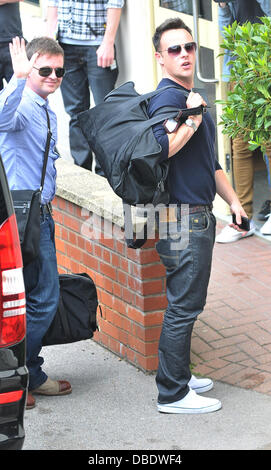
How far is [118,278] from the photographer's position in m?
5.41

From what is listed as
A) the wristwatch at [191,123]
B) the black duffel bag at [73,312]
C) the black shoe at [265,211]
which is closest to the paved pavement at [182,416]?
the black duffel bag at [73,312]

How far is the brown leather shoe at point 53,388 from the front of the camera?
5.11 m

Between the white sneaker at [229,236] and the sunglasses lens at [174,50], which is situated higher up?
the sunglasses lens at [174,50]

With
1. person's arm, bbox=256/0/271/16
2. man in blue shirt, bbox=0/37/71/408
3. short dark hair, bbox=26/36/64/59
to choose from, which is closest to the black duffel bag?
man in blue shirt, bbox=0/37/71/408

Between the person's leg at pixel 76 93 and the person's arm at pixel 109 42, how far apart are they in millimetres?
237

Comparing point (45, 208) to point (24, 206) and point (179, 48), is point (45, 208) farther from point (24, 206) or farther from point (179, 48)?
point (179, 48)

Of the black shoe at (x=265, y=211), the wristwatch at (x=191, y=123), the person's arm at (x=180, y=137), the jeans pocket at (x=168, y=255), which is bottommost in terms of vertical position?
the black shoe at (x=265, y=211)

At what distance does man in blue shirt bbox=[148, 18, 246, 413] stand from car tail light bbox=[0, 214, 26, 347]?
3.62 feet

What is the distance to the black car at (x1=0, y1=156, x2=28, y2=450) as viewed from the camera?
3.55m

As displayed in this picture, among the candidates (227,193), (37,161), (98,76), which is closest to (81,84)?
(98,76)

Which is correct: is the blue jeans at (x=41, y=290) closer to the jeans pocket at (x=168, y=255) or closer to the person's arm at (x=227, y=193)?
the jeans pocket at (x=168, y=255)

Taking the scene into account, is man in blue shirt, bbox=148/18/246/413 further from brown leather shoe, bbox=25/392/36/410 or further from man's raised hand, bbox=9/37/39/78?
brown leather shoe, bbox=25/392/36/410

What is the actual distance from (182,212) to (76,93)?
3.57m

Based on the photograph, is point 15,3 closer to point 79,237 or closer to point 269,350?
point 79,237
